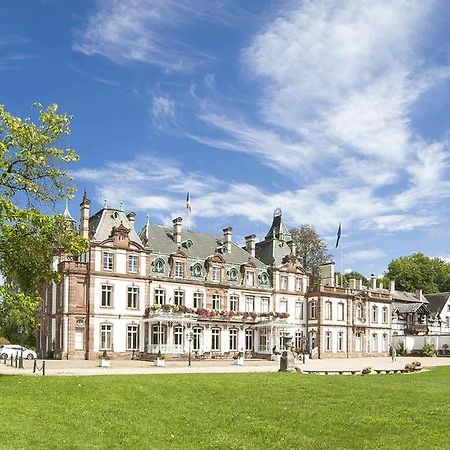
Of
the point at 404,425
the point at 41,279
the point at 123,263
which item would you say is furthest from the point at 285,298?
the point at 404,425

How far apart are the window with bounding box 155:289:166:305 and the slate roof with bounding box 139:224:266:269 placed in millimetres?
3340

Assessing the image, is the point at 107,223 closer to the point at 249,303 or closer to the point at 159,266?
the point at 159,266

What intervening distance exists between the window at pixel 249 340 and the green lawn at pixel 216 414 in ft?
105

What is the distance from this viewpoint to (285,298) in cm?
6334

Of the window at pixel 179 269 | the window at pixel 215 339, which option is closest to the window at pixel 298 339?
the window at pixel 215 339

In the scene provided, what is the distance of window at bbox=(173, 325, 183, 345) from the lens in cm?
5375

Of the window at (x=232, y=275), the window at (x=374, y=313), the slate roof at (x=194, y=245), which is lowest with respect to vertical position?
the window at (x=374, y=313)

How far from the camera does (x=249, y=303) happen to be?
199 feet

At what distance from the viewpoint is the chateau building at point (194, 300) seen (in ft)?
167

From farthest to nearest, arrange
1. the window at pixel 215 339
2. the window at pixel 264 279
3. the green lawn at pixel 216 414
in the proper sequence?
the window at pixel 264 279
the window at pixel 215 339
the green lawn at pixel 216 414

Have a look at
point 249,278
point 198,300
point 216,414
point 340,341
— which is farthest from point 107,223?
point 216,414

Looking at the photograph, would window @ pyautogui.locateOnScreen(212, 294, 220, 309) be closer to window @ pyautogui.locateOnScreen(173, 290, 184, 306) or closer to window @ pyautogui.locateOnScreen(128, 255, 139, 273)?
window @ pyautogui.locateOnScreen(173, 290, 184, 306)

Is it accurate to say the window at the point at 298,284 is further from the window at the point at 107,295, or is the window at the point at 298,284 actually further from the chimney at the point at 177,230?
the window at the point at 107,295

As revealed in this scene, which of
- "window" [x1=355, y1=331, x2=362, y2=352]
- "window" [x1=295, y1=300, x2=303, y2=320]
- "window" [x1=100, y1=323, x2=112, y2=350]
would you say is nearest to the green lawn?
"window" [x1=100, y1=323, x2=112, y2=350]
